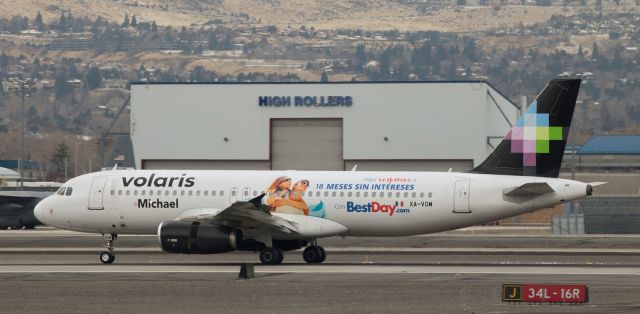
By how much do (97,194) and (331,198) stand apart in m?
8.42

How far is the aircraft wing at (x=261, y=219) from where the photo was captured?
45312 mm

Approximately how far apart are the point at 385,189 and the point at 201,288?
39.7 feet

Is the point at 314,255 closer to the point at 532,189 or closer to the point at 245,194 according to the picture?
the point at 245,194

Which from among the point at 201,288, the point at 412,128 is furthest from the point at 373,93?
the point at 201,288

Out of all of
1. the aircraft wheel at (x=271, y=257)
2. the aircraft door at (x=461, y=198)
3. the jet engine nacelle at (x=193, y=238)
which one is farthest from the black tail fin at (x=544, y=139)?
the jet engine nacelle at (x=193, y=238)

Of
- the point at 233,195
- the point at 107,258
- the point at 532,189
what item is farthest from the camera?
the point at 233,195

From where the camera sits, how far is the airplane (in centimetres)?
4606

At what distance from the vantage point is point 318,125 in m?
90.5

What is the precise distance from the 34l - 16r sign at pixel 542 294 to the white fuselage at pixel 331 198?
1360 centimetres

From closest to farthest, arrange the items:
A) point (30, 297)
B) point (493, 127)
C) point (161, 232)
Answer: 1. point (30, 297)
2. point (161, 232)
3. point (493, 127)

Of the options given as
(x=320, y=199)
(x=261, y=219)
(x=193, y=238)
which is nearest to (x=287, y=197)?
(x=320, y=199)

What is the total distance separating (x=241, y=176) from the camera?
161 ft

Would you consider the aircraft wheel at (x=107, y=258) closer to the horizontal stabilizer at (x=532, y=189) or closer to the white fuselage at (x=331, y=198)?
the white fuselage at (x=331, y=198)

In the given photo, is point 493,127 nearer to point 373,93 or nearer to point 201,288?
point 373,93
